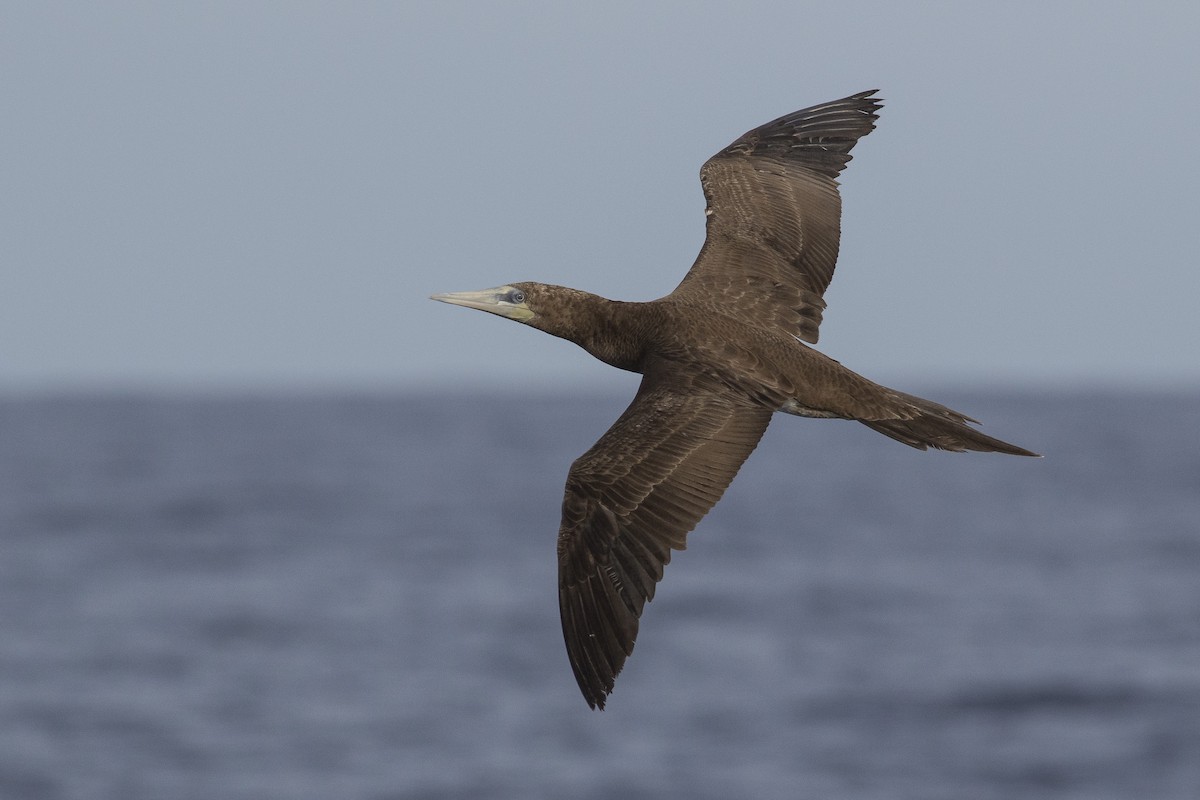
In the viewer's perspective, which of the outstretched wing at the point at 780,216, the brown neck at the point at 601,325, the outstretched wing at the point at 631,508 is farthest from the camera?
the outstretched wing at the point at 780,216

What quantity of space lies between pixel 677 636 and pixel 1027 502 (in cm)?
3872

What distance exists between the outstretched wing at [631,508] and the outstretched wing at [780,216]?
4.48 feet

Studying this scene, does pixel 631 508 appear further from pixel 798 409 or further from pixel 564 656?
pixel 564 656

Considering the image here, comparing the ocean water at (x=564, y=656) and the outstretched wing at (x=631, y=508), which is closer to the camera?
the outstretched wing at (x=631, y=508)

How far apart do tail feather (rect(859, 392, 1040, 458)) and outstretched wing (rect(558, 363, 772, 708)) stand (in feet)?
2.71

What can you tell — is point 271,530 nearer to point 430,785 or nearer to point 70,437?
point 430,785

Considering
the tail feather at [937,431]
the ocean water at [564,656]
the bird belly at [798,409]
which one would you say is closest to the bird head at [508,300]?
the bird belly at [798,409]

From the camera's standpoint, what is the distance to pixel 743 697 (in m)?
33.6

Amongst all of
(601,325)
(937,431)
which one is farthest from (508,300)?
(937,431)

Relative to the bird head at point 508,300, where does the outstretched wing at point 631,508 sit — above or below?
below

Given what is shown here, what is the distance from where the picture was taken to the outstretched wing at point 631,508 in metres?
9.61

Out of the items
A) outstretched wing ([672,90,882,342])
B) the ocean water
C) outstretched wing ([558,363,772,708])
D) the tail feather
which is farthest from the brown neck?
the ocean water

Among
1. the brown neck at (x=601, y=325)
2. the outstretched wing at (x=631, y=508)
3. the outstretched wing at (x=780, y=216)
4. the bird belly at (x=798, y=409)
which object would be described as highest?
the outstretched wing at (x=780, y=216)

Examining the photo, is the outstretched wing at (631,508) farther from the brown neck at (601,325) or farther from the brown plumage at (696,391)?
the brown neck at (601,325)
